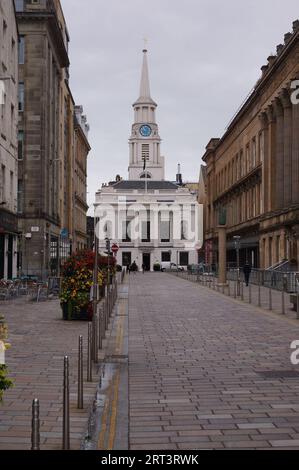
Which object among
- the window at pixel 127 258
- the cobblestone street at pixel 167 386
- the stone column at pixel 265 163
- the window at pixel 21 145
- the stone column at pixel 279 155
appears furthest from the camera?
the window at pixel 127 258

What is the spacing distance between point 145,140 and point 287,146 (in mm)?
104338

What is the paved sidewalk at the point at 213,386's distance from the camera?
749 centimetres

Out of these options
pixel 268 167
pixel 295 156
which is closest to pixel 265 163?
pixel 268 167

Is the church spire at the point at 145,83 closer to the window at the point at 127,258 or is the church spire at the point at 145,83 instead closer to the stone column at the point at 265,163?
the window at the point at 127,258

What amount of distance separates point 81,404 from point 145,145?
145353 millimetres

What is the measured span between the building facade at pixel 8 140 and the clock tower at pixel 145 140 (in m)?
112

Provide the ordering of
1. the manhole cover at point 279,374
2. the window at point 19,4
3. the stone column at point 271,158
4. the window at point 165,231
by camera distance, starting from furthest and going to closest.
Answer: the window at point 165,231, the stone column at point 271,158, the window at point 19,4, the manhole cover at point 279,374

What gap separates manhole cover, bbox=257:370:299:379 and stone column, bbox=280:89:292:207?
3709 cm

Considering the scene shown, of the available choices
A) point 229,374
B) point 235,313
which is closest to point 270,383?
point 229,374

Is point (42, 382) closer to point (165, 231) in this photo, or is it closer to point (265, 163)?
point (265, 163)

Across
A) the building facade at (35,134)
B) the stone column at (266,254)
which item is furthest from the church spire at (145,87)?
the building facade at (35,134)

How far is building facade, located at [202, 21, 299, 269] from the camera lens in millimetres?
45938

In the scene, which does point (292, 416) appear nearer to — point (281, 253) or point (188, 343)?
point (188, 343)

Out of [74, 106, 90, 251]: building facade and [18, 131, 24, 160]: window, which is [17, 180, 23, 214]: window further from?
[74, 106, 90, 251]: building facade
